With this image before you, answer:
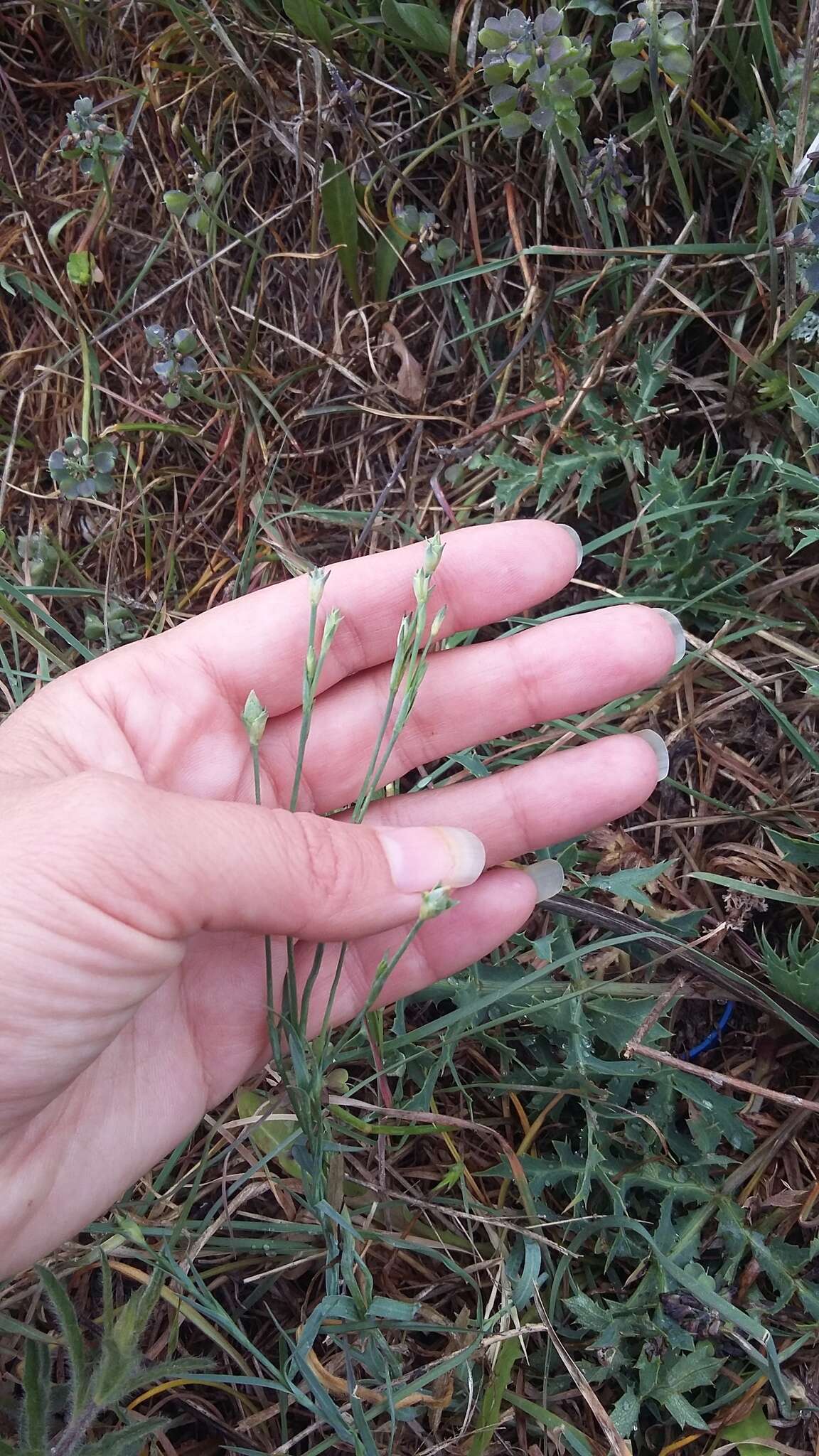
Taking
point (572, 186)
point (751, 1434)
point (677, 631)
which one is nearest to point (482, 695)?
point (677, 631)

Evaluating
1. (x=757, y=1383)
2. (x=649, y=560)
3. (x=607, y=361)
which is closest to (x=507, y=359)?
(x=607, y=361)

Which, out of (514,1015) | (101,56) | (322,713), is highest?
(101,56)

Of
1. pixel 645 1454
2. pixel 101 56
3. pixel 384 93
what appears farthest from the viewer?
pixel 101 56

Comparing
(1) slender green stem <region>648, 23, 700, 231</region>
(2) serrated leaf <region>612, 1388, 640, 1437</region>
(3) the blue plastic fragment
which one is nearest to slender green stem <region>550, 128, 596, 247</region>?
(1) slender green stem <region>648, 23, 700, 231</region>

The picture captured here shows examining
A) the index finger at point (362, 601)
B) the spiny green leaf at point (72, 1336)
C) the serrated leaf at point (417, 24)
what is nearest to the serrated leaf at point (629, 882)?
the index finger at point (362, 601)

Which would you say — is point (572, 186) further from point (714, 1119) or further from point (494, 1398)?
point (494, 1398)

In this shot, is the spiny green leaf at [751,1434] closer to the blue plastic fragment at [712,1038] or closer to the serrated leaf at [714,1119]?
the serrated leaf at [714,1119]

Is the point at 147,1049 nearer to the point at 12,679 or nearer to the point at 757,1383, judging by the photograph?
the point at 12,679
